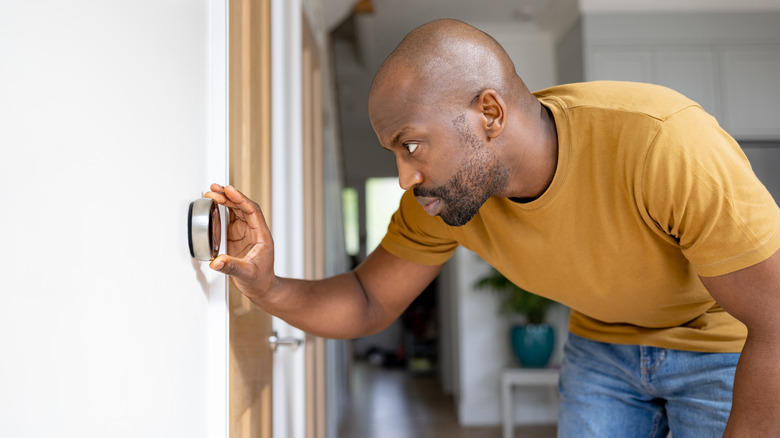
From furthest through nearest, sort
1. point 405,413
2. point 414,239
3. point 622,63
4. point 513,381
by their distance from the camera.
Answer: point 405,413
point 513,381
point 622,63
point 414,239

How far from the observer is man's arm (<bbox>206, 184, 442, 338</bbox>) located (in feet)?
3.12

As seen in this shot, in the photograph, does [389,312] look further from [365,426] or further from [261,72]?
[365,426]

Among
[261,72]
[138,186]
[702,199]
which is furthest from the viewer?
[261,72]

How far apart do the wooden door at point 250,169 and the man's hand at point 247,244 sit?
2.9 inches

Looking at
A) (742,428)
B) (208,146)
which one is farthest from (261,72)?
(742,428)

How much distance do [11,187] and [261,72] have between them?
0.98 m

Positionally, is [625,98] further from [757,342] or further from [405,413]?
[405,413]

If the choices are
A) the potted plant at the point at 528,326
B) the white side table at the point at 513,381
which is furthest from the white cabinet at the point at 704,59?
the white side table at the point at 513,381

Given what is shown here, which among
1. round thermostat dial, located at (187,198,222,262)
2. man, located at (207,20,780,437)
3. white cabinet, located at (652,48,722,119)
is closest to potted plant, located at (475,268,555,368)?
white cabinet, located at (652,48,722,119)

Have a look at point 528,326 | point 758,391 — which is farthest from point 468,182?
point 528,326

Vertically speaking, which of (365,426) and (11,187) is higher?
(11,187)

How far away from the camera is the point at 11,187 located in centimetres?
43

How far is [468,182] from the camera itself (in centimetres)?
104

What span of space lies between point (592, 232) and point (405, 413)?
399 cm
